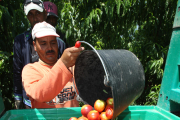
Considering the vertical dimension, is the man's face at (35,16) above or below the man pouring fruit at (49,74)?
above

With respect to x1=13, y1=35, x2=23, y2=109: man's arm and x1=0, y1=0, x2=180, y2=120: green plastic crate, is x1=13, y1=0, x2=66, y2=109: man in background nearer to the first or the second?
x1=13, y1=35, x2=23, y2=109: man's arm

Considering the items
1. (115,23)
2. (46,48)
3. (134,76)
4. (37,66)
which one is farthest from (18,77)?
(115,23)

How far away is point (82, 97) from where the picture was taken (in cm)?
141

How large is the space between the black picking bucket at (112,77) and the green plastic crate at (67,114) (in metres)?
0.19

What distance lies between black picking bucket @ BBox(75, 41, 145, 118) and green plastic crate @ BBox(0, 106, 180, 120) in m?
0.19

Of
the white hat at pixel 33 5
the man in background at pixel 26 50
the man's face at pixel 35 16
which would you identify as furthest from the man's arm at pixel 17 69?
the white hat at pixel 33 5

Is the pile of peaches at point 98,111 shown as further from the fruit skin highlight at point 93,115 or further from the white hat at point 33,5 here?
the white hat at point 33,5

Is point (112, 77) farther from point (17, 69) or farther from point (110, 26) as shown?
point (110, 26)

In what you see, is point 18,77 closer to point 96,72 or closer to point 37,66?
point 37,66

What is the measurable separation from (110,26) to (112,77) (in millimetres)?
2021

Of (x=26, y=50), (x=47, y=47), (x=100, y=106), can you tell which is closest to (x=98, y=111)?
(x=100, y=106)

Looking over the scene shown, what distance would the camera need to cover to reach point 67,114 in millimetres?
1315

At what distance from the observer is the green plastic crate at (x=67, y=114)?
1.26m

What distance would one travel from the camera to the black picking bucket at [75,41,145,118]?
91cm
